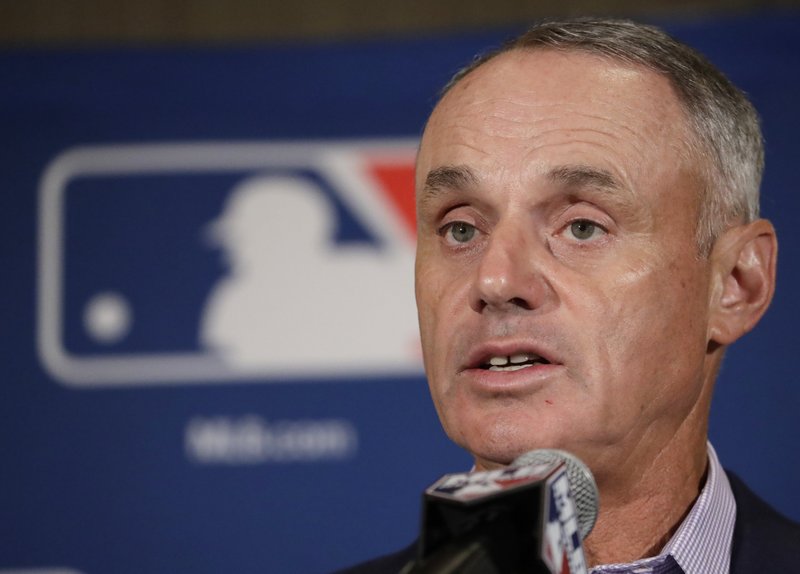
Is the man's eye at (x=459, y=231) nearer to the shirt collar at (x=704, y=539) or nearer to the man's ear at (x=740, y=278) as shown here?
the man's ear at (x=740, y=278)

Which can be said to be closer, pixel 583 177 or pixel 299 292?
pixel 583 177

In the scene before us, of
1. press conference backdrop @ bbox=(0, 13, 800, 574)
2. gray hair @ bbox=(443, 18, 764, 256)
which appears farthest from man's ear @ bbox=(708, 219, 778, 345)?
press conference backdrop @ bbox=(0, 13, 800, 574)

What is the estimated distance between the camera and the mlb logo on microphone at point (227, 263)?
8.01ft

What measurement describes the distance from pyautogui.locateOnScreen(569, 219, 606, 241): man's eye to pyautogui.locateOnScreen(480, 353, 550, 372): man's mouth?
175 mm

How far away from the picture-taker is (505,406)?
1.36 m

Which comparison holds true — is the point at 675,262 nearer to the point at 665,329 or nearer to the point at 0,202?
the point at 665,329

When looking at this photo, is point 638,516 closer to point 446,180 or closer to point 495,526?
point 446,180

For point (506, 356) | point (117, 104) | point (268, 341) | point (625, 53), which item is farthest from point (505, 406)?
point (117, 104)

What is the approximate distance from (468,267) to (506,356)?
173 millimetres

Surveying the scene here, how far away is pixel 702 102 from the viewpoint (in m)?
1.57

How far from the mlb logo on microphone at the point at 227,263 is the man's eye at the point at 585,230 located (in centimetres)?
100

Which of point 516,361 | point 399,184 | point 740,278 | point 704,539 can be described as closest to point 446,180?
point 516,361

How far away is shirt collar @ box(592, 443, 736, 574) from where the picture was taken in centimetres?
146

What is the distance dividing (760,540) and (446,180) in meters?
0.66
